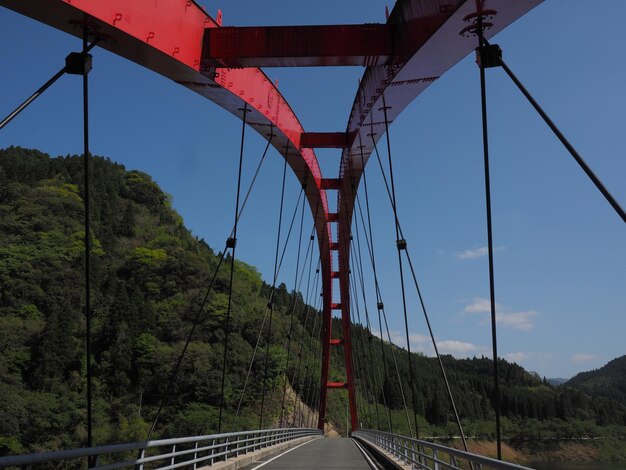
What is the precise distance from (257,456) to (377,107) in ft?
32.7

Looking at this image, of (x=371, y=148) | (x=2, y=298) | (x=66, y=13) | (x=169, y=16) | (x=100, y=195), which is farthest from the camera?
(x=100, y=195)

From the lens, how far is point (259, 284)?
133125 mm

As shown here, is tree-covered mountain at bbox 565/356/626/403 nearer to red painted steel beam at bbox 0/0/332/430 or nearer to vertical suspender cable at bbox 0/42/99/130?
red painted steel beam at bbox 0/0/332/430

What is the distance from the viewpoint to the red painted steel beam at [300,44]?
8.64 m

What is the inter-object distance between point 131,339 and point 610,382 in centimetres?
14798

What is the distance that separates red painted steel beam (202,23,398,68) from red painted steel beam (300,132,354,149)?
8.38 meters

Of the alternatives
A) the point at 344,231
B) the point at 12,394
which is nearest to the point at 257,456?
the point at 344,231

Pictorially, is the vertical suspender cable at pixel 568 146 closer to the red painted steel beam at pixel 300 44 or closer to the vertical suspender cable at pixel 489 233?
the vertical suspender cable at pixel 489 233

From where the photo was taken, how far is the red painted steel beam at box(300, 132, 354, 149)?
17266mm

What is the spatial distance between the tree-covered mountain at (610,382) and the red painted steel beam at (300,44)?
519 feet

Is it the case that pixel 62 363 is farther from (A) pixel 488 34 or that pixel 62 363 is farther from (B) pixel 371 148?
(A) pixel 488 34

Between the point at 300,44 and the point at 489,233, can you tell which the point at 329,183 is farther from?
the point at 489,233

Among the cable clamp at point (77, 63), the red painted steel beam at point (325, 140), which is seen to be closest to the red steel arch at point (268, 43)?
the cable clamp at point (77, 63)

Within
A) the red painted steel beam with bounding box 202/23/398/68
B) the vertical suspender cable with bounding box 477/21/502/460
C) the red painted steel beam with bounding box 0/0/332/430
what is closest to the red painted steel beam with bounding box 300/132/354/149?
the red painted steel beam with bounding box 0/0/332/430
